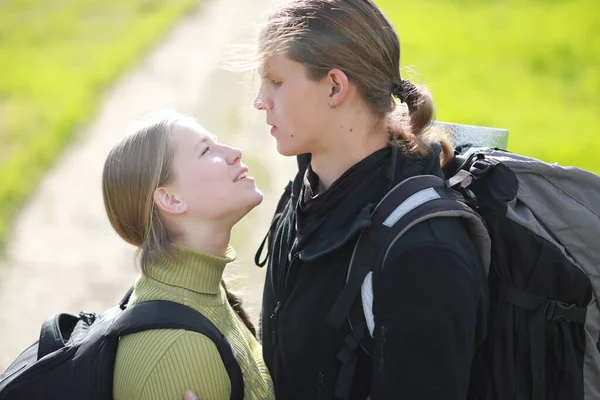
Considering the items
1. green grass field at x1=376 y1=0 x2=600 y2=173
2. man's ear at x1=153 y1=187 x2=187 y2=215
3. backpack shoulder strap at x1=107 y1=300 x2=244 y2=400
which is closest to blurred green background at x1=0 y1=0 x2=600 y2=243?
green grass field at x1=376 y1=0 x2=600 y2=173

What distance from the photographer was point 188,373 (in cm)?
237

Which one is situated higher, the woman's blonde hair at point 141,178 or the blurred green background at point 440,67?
the woman's blonde hair at point 141,178

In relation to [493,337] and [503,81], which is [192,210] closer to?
[493,337]

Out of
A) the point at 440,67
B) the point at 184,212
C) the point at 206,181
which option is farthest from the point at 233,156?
the point at 440,67

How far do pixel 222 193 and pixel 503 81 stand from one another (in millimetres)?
8649

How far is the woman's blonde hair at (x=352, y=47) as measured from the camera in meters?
2.55

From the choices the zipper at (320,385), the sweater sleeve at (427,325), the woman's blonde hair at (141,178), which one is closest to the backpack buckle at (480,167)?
the sweater sleeve at (427,325)

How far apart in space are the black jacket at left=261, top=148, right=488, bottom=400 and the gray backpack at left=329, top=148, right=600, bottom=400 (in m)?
0.07

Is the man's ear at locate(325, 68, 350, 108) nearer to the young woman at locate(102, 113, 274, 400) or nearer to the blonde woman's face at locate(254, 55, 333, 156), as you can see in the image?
the blonde woman's face at locate(254, 55, 333, 156)

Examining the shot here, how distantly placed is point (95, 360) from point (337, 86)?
1.16 m

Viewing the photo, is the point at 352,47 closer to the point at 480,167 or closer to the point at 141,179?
the point at 480,167

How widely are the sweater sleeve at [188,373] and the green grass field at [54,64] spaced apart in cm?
513

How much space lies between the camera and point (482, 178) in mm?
2453

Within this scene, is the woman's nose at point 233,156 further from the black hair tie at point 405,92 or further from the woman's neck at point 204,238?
the black hair tie at point 405,92
